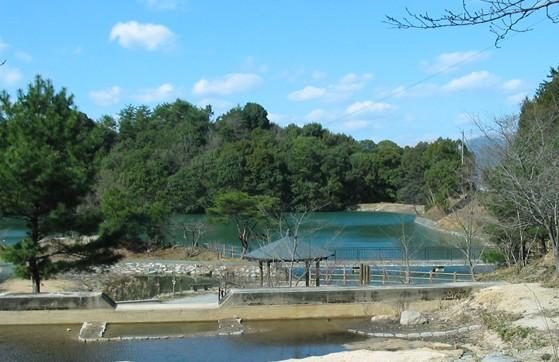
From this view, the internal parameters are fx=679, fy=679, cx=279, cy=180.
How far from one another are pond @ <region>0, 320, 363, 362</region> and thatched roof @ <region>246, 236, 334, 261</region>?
16.0ft

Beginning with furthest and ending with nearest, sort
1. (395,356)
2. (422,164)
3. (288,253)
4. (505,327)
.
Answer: (422,164) < (288,253) < (505,327) < (395,356)

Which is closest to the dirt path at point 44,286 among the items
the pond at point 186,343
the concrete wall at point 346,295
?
the pond at point 186,343

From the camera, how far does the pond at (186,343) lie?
45.8ft

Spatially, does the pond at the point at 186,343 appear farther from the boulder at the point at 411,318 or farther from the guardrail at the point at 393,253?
the guardrail at the point at 393,253

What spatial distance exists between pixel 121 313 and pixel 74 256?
6789 mm

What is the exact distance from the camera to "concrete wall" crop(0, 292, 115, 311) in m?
17.7

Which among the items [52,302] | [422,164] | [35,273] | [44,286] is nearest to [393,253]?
[44,286]

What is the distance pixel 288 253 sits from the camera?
74.5ft

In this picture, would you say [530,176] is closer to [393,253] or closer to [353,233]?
[393,253]

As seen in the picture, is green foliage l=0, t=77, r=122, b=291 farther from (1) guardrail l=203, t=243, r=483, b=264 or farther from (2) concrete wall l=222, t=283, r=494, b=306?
(1) guardrail l=203, t=243, r=483, b=264

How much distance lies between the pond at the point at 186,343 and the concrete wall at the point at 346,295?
71cm

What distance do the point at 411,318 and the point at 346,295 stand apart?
90.4 inches

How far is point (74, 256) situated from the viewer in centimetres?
2372

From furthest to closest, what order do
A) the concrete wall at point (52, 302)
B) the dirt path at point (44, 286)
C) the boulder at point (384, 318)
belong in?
1. the dirt path at point (44, 286)
2. the concrete wall at point (52, 302)
3. the boulder at point (384, 318)
